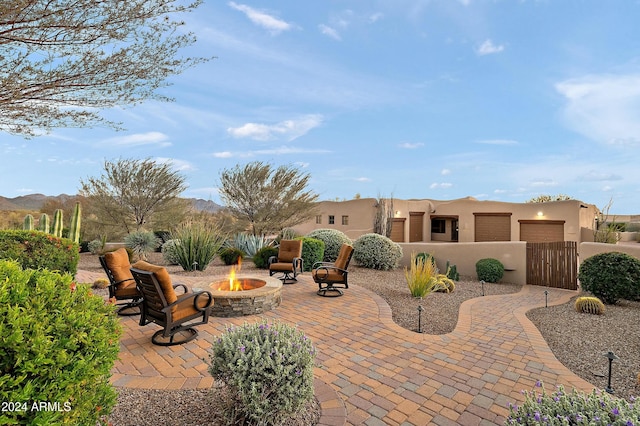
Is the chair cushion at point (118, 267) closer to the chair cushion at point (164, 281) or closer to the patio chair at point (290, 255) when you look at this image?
the chair cushion at point (164, 281)

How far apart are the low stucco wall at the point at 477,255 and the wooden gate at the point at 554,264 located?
21 centimetres

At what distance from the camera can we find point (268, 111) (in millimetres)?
12242

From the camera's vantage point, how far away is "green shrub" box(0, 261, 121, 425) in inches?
49.3

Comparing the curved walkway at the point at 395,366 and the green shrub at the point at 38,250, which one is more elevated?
the green shrub at the point at 38,250

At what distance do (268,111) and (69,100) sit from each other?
807 centimetres

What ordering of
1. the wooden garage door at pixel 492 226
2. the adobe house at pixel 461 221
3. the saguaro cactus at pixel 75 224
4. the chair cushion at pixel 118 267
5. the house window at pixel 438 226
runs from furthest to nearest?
1. the house window at pixel 438 226
2. the wooden garage door at pixel 492 226
3. the adobe house at pixel 461 221
4. the saguaro cactus at pixel 75 224
5. the chair cushion at pixel 118 267

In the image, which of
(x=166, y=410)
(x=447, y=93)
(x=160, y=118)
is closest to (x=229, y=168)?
(x=160, y=118)

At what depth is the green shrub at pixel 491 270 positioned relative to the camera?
364 inches

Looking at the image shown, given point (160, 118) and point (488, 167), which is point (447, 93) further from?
point (160, 118)

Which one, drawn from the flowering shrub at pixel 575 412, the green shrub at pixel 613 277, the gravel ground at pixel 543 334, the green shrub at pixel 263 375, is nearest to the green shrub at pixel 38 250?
the gravel ground at pixel 543 334

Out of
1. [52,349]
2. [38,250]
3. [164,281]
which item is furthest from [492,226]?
[52,349]

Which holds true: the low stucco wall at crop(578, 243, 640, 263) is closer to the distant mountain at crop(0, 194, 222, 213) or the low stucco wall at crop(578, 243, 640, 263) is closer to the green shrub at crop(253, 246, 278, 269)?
the green shrub at crop(253, 246, 278, 269)

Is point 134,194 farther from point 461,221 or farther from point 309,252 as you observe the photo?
point 461,221

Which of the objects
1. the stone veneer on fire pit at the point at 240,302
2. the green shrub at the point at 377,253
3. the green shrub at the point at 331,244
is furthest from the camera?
the green shrub at the point at 331,244
